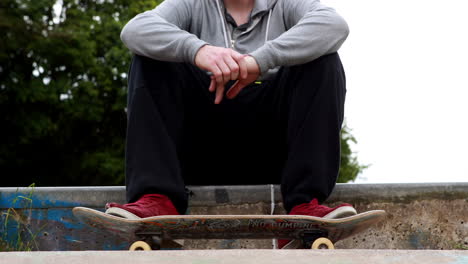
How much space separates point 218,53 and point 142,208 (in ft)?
2.00

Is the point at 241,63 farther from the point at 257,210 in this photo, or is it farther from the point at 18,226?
the point at 18,226

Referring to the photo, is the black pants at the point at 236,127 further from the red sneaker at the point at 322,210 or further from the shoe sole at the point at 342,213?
the shoe sole at the point at 342,213

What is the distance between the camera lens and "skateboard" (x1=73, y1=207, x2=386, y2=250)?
74.1 inches

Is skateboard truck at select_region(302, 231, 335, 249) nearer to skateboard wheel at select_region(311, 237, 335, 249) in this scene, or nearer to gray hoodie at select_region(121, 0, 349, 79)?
skateboard wheel at select_region(311, 237, 335, 249)

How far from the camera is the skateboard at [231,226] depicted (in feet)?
6.18

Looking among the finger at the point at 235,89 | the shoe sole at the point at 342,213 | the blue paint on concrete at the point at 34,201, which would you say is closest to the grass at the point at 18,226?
the blue paint on concrete at the point at 34,201

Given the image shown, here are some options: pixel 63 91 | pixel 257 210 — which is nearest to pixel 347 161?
pixel 63 91

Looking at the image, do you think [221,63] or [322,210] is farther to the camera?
[221,63]

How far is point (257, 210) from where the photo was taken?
268 centimetres

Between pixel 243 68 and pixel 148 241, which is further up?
pixel 243 68

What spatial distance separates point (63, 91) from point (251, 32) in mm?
15024

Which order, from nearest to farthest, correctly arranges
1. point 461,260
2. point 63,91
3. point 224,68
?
1. point 461,260
2. point 224,68
3. point 63,91

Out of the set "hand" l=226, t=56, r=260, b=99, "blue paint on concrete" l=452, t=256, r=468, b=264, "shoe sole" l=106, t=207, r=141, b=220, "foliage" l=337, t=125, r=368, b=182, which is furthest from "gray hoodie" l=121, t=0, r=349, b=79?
"foliage" l=337, t=125, r=368, b=182

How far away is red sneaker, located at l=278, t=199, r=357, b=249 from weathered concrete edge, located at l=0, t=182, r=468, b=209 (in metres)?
0.45
